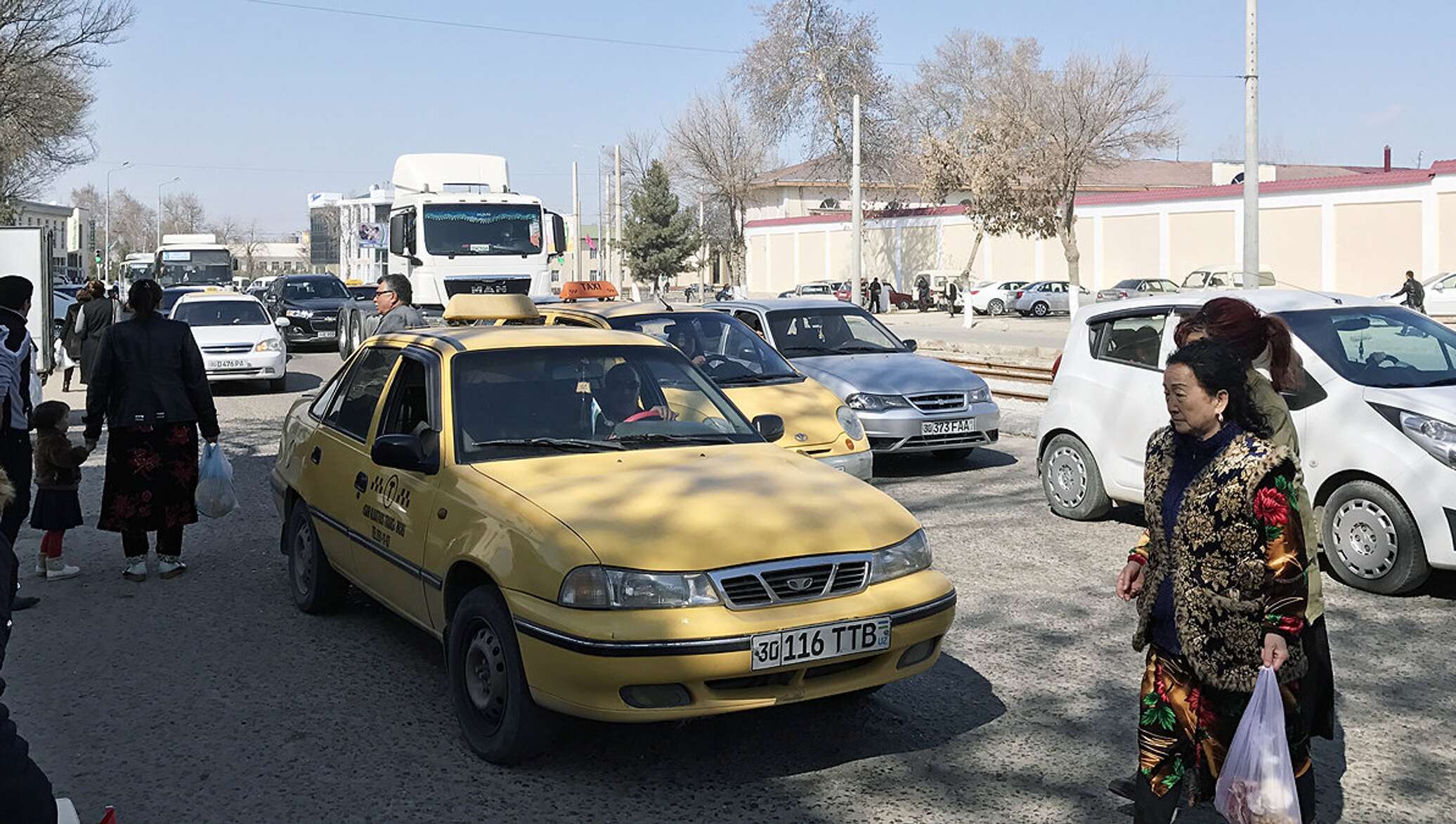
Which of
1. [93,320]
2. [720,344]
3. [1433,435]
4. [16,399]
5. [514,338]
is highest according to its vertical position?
[93,320]

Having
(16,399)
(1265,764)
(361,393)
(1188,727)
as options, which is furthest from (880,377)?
(1265,764)

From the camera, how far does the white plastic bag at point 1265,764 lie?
3.51 m

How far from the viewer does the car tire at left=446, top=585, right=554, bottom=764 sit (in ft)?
15.6

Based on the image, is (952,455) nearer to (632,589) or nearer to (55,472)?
(55,472)

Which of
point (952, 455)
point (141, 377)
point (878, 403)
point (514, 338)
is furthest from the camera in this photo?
point (952, 455)

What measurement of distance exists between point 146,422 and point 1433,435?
276 inches

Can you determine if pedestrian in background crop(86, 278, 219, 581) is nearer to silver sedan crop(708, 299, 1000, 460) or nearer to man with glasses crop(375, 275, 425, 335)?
man with glasses crop(375, 275, 425, 335)

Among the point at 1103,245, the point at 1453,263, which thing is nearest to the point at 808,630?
the point at 1453,263

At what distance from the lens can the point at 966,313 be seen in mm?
39688

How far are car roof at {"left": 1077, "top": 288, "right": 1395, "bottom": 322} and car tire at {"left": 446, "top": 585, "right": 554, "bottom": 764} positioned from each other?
4821mm

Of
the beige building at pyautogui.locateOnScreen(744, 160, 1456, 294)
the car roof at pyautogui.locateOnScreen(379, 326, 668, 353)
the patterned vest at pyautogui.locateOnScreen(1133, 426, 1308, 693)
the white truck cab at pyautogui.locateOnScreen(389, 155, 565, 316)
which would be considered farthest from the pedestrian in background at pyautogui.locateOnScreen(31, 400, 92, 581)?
the beige building at pyautogui.locateOnScreen(744, 160, 1456, 294)

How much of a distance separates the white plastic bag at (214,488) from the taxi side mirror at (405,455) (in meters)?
3.08

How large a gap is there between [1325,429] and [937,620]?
358 cm

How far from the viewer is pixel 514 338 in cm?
620
